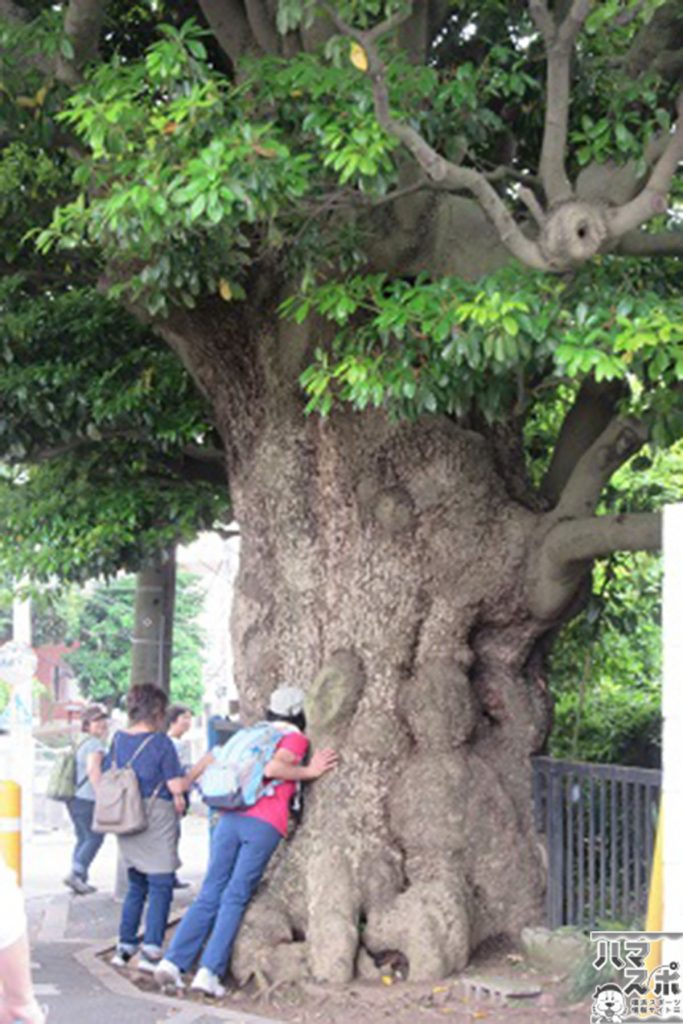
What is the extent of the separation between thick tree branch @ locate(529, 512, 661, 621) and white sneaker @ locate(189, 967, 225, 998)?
2.96 meters

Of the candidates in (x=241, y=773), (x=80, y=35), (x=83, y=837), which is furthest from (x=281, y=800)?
(x=83, y=837)

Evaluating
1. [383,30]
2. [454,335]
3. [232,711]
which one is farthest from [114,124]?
[232,711]

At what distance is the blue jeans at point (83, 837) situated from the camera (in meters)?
14.5

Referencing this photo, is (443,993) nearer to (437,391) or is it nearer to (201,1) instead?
(437,391)

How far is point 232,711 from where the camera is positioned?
23.8 metres

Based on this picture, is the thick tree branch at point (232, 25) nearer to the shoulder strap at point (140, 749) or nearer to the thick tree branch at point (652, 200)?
the thick tree branch at point (652, 200)

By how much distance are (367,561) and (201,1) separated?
3773mm

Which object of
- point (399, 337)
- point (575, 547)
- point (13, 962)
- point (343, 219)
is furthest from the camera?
point (575, 547)

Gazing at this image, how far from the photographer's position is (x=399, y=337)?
882 centimetres

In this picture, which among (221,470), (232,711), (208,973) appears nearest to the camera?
(208,973)

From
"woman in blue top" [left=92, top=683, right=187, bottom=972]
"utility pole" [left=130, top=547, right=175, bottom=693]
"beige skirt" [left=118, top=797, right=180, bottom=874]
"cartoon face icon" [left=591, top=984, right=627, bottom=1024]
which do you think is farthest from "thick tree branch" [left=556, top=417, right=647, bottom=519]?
"utility pole" [left=130, top=547, right=175, bottom=693]

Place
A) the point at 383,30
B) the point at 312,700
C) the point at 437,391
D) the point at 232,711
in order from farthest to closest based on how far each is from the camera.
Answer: the point at 232,711 → the point at 312,700 → the point at 437,391 → the point at 383,30

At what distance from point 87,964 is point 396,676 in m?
2.75

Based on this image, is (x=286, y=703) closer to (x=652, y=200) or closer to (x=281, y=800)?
(x=281, y=800)
